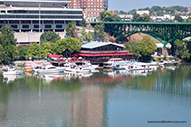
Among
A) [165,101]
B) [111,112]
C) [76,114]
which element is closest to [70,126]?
[76,114]

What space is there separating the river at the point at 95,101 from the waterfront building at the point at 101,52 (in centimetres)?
2081

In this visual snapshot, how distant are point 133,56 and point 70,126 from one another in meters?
81.1

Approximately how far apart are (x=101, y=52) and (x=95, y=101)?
2169 inches

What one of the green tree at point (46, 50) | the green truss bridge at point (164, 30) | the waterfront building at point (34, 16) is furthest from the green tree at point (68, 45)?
the green truss bridge at point (164, 30)

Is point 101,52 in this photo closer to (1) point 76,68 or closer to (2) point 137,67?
(2) point 137,67

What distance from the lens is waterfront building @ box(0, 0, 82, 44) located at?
16288 cm

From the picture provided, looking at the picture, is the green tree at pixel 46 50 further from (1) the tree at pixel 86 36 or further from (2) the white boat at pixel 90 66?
(1) the tree at pixel 86 36

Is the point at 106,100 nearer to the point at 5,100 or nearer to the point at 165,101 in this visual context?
the point at 165,101

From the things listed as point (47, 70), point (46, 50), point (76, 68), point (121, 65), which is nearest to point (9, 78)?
point (47, 70)

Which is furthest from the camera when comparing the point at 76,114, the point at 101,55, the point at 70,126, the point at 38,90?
the point at 101,55

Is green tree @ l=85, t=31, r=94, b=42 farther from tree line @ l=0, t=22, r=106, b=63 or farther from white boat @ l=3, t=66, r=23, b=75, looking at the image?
white boat @ l=3, t=66, r=23, b=75

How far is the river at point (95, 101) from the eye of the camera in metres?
62.1

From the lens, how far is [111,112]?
66.9 meters

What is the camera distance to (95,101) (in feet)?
247
